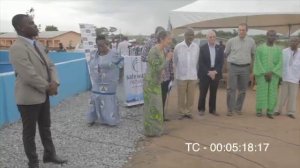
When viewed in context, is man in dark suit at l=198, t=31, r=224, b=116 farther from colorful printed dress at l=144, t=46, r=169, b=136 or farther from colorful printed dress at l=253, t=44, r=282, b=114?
colorful printed dress at l=144, t=46, r=169, b=136

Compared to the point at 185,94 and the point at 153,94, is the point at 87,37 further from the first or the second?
the point at 153,94

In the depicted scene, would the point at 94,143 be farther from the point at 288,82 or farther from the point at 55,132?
the point at 288,82

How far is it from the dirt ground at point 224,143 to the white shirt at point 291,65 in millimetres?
792

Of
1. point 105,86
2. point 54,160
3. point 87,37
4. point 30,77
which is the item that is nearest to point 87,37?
point 87,37

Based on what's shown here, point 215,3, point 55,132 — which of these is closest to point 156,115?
point 55,132

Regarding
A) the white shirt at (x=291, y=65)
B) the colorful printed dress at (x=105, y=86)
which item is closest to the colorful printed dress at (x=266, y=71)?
the white shirt at (x=291, y=65)

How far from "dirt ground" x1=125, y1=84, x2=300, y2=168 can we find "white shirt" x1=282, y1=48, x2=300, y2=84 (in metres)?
0.79

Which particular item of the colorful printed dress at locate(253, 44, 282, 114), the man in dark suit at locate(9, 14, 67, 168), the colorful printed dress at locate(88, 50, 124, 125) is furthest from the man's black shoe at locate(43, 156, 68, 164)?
the colorful printed dress at locate(253, 44, 282, 114)

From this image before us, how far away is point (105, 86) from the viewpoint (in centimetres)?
682

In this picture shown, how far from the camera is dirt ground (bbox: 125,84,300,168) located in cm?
532

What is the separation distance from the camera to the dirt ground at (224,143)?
17.5ft

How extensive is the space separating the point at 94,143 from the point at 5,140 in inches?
48.7

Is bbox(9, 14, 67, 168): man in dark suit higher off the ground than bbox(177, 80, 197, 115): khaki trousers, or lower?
higher

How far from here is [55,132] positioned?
6465 millimetres
